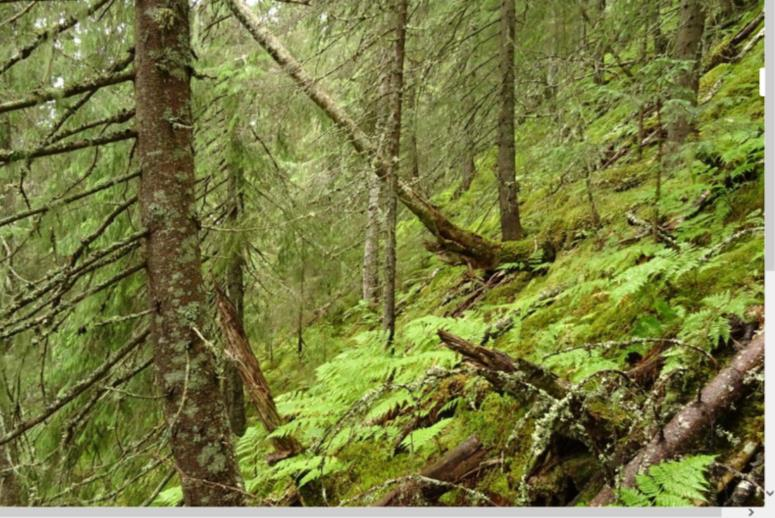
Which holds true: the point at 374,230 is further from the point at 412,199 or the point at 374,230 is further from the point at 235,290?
the point at 235,290

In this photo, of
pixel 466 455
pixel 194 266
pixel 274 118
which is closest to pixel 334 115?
pixel 274 118

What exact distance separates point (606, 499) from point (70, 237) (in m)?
4.25

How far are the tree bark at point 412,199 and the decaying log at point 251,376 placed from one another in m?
1.49

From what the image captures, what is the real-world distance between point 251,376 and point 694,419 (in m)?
2.67

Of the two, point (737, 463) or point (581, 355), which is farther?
point (581, 355)

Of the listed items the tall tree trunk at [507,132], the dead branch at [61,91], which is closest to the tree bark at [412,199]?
the tall tree trunk at [507,132]

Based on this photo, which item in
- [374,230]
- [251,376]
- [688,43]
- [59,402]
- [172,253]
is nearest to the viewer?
[59,402]

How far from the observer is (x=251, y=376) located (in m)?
3.70

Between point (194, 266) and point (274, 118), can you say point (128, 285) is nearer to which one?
point (194, 266)

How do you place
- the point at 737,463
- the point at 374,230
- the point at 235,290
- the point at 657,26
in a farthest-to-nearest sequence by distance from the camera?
the point at 374,230
the point at 657,26
the point at 235,290
the point at 737,463

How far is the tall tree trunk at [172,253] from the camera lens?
2441 millimetres

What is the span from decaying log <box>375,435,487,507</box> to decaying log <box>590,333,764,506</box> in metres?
0.65

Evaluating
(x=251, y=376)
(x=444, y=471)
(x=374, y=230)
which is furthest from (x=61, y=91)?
(x=374, y=230)

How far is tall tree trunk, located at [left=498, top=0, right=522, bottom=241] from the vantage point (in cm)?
532
